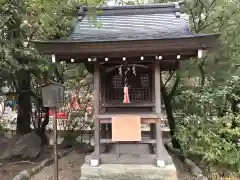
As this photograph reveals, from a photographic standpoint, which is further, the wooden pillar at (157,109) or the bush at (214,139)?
the bush at (214,139)

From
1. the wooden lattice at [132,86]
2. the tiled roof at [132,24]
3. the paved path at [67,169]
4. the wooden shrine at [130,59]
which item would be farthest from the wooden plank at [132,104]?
the paved path at [67,169]

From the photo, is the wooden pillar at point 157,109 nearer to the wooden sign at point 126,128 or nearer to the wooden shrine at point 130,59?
the wooden shrine at point 130,59

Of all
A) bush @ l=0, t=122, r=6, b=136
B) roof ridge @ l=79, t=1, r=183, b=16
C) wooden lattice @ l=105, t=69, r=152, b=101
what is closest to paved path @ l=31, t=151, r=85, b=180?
wooden lattice @ l=105, t=69, r=152, b=101

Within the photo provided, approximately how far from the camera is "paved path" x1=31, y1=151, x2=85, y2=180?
5.80 meters

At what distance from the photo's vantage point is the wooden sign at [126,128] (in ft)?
17.1

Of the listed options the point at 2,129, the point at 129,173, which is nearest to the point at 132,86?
the point at 129,173

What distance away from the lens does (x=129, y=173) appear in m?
5.17

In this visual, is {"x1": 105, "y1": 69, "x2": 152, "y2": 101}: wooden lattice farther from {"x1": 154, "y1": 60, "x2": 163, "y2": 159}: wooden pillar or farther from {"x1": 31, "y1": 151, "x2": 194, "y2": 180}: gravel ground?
{"x1": 31, "y1": 151, "x2": 194, "y2": 180}: gravel ground

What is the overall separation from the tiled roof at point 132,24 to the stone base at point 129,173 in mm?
2583

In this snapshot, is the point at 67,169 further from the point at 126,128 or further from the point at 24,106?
the point at 24,106

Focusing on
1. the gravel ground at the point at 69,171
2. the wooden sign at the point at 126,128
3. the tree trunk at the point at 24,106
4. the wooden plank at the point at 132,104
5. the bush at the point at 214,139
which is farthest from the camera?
the tree trunk at the point at 24,106

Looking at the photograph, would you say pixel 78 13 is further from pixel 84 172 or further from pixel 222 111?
pixel 222 111

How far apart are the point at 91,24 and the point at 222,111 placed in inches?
172

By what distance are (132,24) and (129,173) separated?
3365 mm
